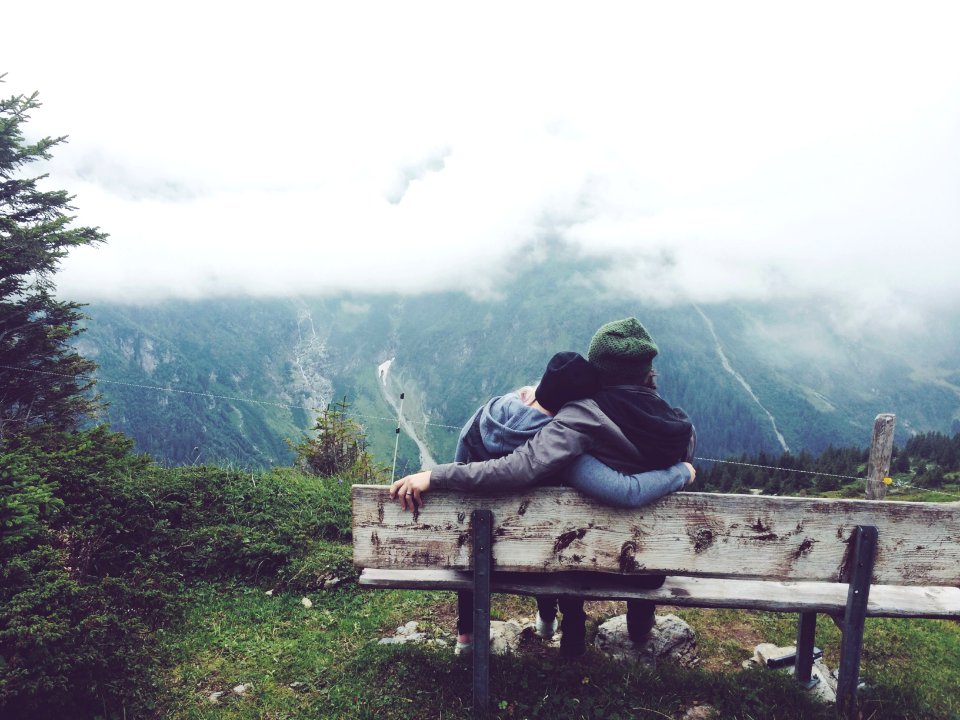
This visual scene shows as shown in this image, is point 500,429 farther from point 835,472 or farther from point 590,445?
point 835,472

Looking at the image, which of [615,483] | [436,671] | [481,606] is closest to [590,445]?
[615,483]

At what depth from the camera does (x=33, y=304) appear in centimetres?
2062

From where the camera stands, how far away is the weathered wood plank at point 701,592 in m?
3.96

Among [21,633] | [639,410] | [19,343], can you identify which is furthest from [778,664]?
[19,343]

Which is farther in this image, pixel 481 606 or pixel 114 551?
pixel 114 551

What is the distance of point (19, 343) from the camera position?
19.4m

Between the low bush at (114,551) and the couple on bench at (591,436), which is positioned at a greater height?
the couple on bench at (591,436)

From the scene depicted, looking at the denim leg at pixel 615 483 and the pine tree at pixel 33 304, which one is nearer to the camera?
the denim leg at pixel 615 483

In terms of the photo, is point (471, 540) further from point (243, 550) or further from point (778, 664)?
point (243, 550)

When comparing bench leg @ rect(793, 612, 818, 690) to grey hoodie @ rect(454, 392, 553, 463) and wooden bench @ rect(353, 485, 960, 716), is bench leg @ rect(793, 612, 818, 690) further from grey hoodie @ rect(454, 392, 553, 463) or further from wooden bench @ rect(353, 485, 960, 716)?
grey hoodie @ rect(454, 392, 553, 463)

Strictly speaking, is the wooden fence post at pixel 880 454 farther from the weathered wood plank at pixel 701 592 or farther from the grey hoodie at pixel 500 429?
the grey hoodie at pixel 500 429

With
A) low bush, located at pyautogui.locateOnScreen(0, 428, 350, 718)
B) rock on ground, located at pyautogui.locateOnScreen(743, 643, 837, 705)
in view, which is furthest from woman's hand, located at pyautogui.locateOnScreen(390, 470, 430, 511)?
rock on ground, located at pyautogui.locateOnScreen(743, 643, 837, 705)

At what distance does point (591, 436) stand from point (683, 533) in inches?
34.5

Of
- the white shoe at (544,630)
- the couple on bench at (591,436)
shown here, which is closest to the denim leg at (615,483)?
the couple on bench at (591,436)
